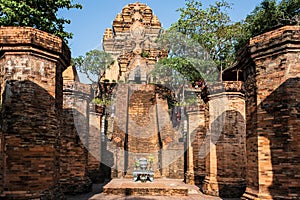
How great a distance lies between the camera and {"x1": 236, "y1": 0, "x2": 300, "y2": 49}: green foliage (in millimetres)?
22203

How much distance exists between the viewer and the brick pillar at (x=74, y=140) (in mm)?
12438

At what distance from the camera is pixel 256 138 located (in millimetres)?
7520

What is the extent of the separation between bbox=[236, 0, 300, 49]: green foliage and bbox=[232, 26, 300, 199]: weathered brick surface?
15297 millimetres

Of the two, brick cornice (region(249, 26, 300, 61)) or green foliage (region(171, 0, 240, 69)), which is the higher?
green foliage (region(171, 0, 240, 69))

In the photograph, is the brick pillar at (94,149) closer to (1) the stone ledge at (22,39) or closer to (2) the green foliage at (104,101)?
(1) the stone ledge at (22,39)

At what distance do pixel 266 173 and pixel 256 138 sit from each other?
77 centimetres

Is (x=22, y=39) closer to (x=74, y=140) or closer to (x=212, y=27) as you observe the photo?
(x=74, y=140)

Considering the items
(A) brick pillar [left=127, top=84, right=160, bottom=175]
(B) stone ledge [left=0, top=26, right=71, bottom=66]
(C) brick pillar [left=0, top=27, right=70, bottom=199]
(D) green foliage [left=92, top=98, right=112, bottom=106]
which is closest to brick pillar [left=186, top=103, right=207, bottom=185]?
(A) brick pillar [left=127, top=84, right=160, bottom=175]

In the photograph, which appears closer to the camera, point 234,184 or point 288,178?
point 288,178

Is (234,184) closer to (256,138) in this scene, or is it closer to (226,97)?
(226,97)

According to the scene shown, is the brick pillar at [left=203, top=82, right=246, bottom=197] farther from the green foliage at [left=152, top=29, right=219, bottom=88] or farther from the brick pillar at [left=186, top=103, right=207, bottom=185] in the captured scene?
the green foliage at [left=152, top=29, right=219, bottom=88]

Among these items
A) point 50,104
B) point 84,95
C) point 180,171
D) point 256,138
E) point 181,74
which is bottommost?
point 180,171

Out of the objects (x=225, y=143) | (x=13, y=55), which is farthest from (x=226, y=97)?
(x=13, y=55)

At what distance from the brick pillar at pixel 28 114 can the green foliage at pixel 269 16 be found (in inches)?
670
